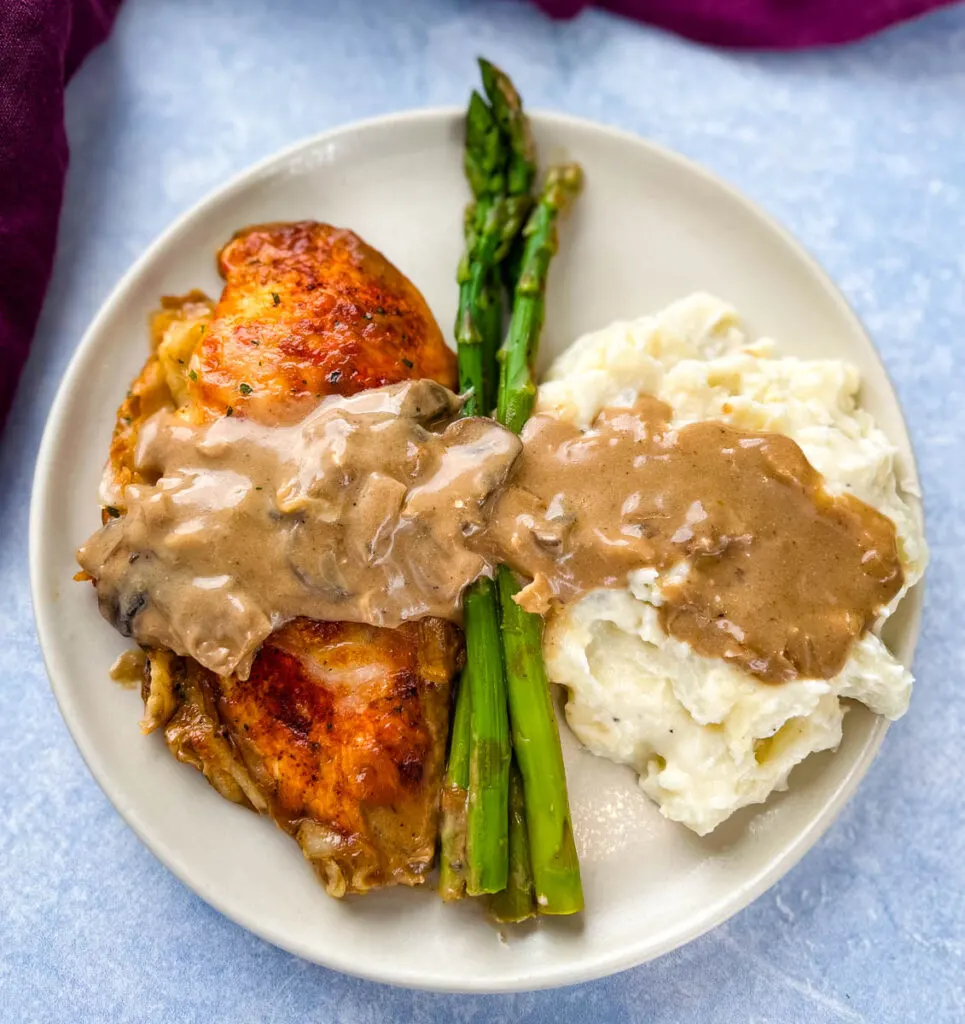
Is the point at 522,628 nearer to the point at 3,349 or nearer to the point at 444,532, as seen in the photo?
the point at 444,532

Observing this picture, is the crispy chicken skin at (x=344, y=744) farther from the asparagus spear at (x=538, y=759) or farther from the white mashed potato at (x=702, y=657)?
the white mashed potato at (x=702, y=657)

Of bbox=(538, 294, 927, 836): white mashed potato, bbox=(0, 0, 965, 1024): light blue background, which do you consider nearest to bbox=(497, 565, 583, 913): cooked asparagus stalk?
bbox=(538, 294, 927, 836): white mashed potato

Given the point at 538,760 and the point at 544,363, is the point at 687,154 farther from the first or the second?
the point at 538,760

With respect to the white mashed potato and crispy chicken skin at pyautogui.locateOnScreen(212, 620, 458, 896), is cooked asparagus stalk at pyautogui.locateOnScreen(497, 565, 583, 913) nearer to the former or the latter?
the white mashed potato

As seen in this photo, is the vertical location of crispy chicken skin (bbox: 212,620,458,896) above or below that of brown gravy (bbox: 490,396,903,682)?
below

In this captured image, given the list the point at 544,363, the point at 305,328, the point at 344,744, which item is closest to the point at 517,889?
the point at 344,744

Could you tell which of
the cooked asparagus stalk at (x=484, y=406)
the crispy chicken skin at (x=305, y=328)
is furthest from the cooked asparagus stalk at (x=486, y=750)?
the crispy chicken skin at (x=305, y=328)

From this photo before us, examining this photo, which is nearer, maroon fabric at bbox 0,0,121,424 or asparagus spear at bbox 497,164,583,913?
asparagus spear at bbox 497,164,583,913
